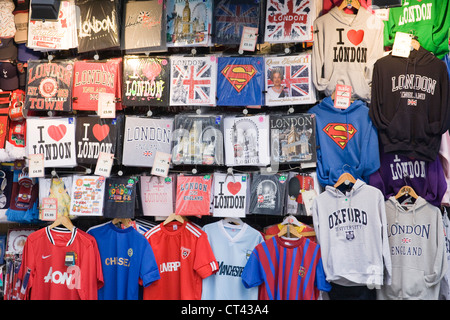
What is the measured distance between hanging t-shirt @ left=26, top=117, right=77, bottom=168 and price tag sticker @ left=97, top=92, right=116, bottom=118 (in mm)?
241

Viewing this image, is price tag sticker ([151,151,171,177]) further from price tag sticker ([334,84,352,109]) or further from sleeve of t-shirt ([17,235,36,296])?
price tag sticker ([334,84,352,109])

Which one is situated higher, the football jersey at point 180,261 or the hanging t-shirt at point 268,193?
the hanging t-shirt at point 268,193

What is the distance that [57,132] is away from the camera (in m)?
4.93

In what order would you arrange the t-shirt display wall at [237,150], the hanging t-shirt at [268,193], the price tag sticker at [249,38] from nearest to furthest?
1. the t-shirt display wall at [237,150]
2. the hanging t-shirt at [268,193]
3. the price tag sticker at [249,38]

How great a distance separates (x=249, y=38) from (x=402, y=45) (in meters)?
→ 1.16

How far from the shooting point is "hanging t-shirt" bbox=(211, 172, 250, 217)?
4.77 m

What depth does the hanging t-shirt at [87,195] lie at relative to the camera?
15.9ft

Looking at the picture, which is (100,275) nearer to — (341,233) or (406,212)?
(341,233)

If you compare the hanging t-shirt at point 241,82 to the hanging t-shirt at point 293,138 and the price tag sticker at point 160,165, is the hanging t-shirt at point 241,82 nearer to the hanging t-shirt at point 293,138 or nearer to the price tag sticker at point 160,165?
the hanging t-shirt at point 293,138

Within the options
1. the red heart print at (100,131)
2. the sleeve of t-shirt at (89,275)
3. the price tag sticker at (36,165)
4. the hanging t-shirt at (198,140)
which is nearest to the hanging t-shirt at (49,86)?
the red heart print at (100,131)

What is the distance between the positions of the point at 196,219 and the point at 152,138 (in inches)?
30.0

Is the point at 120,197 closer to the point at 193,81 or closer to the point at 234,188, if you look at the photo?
the point at 234,188

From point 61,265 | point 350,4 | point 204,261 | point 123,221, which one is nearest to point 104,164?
point 123,221

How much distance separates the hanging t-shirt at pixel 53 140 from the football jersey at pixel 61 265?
1.78 feet
